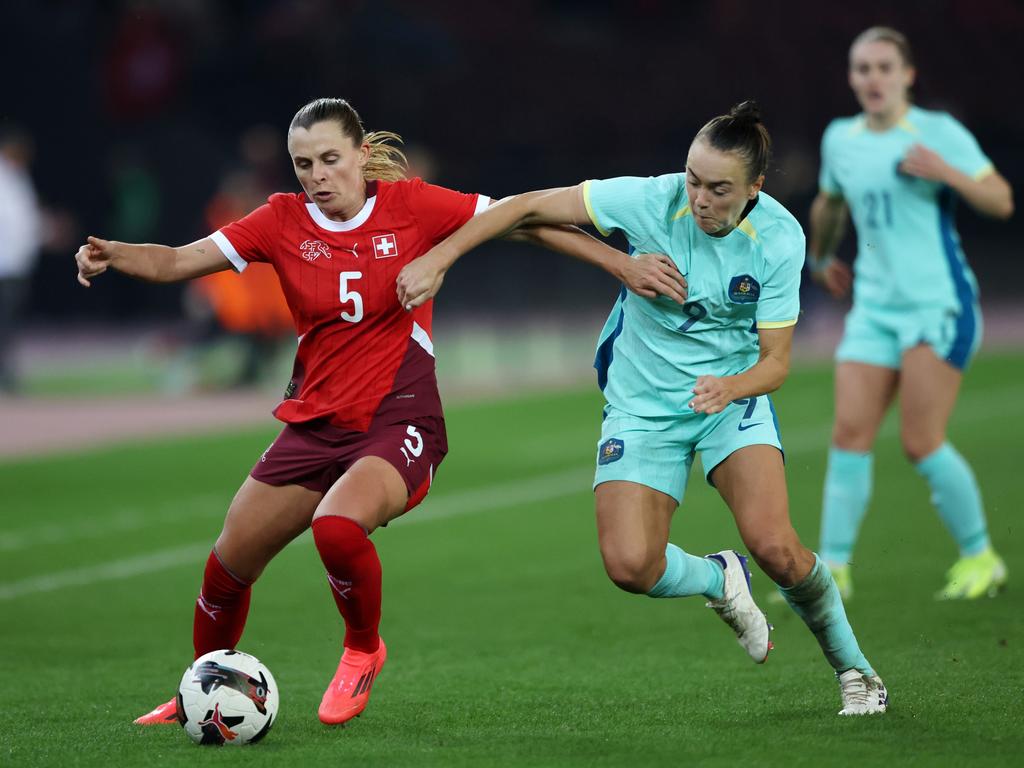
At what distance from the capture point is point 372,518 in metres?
5.57

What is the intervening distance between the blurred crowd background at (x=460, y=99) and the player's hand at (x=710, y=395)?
15.9 m

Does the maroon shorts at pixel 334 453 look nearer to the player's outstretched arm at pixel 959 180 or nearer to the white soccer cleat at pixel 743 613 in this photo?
the white soccer cleat at pixel 743 613

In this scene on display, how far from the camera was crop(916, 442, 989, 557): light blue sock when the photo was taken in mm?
8148

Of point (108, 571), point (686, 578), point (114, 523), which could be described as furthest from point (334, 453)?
point (114, 523)

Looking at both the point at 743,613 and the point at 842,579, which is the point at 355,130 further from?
the point at 842,579

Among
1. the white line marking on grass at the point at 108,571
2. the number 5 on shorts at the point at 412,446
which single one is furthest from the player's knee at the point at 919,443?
the white line marking on grass at the point at 108,571

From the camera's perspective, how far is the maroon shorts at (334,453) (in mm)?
5777

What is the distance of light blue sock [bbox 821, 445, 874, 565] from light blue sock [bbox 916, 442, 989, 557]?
301 mm

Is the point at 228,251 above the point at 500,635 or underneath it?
above

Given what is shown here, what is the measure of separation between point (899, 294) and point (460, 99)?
1951 centimetres

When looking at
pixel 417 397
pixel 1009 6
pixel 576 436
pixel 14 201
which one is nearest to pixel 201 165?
pixel 14 201

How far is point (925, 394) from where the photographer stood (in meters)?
7.97

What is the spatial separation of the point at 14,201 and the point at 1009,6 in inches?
682

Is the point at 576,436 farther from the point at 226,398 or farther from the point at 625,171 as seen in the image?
the point at 625,171
